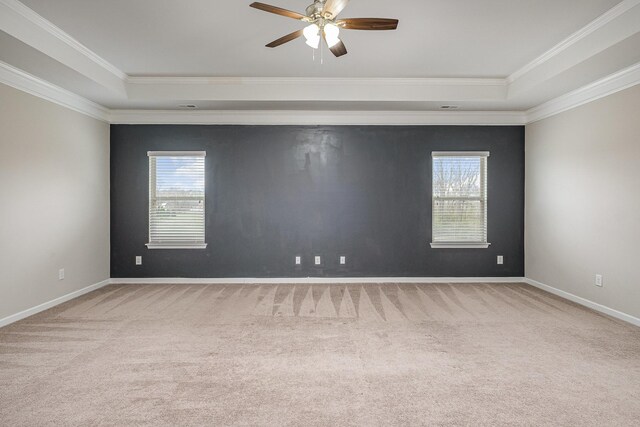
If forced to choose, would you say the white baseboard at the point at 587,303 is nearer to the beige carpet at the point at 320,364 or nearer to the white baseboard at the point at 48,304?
the beige carpet at the point at 320,364

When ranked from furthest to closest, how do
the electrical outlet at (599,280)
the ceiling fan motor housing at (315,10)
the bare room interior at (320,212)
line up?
the electrical outlet at (599,280) → the ceiling fan motor housing at (315,10) → the bare room interior at (320,212)

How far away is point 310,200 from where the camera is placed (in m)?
5.95

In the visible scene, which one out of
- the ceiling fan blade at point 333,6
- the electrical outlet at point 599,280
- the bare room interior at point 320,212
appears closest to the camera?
the ceiling fan blade at point 333,6

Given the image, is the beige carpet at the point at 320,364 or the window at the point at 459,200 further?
the window at the point at 459,200

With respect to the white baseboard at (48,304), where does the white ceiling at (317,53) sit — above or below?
above

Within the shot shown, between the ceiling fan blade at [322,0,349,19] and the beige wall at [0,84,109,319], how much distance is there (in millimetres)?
3579

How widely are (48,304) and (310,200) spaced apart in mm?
3710

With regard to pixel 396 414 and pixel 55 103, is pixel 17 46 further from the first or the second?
pixel 396 414

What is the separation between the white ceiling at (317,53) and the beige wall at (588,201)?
0.51 metres

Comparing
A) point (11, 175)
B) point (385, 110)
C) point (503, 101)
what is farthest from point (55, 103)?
point (503, 101)

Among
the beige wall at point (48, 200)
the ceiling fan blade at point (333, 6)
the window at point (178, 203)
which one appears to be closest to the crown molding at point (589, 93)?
the ceiling fan blade at point (333, 6)

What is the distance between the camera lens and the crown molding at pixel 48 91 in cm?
389

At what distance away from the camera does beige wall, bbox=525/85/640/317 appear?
4023mm

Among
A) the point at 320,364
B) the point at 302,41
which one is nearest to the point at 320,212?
the point at 302,41
